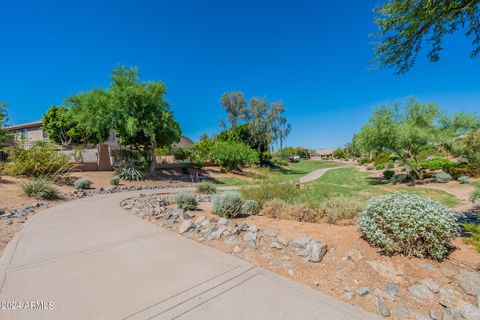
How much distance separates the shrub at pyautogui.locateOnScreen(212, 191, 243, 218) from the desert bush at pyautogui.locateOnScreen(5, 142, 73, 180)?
435 inches

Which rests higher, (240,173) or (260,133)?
(260,133)

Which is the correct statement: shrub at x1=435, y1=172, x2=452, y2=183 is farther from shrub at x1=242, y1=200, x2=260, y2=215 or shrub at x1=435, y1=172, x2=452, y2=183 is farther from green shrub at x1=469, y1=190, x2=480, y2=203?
shrub at x1=242, y1=200, x2=260, y2=215

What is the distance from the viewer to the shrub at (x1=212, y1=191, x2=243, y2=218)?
5777mm

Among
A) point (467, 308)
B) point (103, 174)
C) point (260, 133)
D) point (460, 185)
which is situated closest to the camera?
point (467, 308)

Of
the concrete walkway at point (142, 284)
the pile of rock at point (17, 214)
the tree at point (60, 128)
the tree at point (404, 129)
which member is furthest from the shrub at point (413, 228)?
the tree at point (60, 128)

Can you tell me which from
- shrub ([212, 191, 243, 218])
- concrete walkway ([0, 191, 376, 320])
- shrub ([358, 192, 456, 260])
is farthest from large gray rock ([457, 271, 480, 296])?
shrub ([212, 191, 243, 218])

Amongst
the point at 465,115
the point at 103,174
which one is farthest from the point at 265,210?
the point at 465,115

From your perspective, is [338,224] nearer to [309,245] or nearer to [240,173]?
[309,245]

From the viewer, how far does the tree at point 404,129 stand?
1603cm

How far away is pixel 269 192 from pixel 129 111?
13.5 meters

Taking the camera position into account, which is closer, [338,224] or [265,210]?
[338,224]

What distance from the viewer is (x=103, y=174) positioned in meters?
16.4

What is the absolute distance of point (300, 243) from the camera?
3957 mm

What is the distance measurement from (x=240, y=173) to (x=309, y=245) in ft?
77.3
